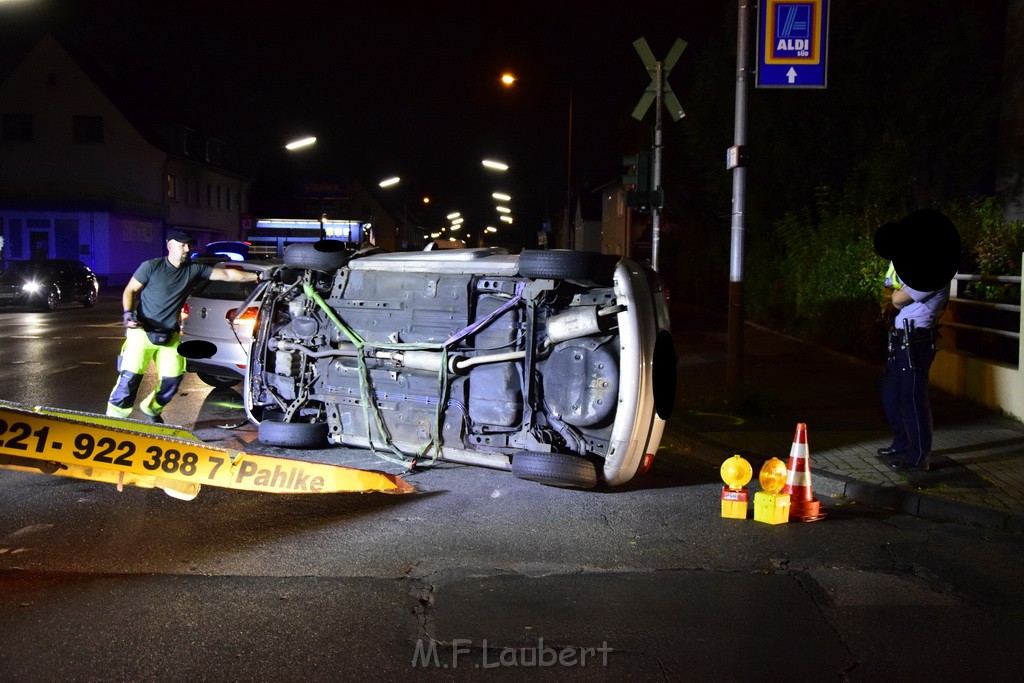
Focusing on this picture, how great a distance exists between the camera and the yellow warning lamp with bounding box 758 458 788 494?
6086 millimetres

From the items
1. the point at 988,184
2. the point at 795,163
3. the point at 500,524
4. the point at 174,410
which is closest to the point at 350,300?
the point at 500,524

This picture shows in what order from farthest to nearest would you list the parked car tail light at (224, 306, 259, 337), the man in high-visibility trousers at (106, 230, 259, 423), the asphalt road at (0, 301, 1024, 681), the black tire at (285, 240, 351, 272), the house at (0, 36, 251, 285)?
the house at (0, 36, 251, 285)
the parked car tail light at (224, 306, 259, 337)
the man in high-visibility trousers at (106, 230, 259, 423)
the black tire at (285, 240, 351, 272)
the asphalt road at (0, 301, 1024, 681)

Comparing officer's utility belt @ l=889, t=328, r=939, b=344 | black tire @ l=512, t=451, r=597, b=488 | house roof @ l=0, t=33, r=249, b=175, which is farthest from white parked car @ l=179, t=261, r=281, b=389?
house roof @ l=0, t=33, r=249, b=175

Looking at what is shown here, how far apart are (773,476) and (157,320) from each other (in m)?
5.23

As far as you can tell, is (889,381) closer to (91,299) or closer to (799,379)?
(799,379)

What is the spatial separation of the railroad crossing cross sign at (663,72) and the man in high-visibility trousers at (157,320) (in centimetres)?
716

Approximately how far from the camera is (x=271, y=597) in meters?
4.65

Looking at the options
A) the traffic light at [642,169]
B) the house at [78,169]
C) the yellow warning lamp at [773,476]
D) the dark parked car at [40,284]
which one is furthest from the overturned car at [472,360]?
the house at [78,169]

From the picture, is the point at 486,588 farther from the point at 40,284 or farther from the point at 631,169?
the point at 40,284

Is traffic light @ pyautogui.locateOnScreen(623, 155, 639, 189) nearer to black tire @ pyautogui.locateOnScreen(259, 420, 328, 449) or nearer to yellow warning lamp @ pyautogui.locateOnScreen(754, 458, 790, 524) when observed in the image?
black tire @ pyautogui.locateOnScreen(259, 420, 328, 449)

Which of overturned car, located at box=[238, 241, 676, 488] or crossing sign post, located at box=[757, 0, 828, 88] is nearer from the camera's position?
overturned car, located at box=[238, 241, 676, 488]

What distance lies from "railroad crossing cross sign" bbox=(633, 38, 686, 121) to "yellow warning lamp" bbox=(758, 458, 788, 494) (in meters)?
8.15

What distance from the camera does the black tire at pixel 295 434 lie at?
23.7ft

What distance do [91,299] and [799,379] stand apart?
22929 millimetres
